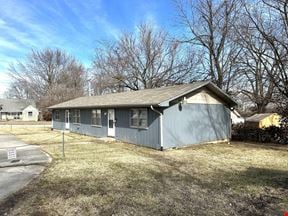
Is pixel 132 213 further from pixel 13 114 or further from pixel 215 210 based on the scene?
pixel 13 114

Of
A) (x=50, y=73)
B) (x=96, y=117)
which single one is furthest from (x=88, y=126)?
(x=50, y=73)

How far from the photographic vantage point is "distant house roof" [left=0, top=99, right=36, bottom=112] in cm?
5729

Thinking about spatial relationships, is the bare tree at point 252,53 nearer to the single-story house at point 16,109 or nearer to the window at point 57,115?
Result: the window at point 57,115

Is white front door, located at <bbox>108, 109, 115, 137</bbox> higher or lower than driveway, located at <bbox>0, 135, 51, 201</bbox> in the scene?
higher

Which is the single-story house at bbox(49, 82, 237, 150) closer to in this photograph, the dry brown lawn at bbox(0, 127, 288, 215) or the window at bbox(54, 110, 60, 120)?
the dry brown lawn at bbox(0, 127, 288, 215)

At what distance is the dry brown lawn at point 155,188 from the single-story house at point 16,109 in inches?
1937

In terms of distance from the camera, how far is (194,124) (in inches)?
554

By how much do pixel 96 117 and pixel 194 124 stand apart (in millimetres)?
7482

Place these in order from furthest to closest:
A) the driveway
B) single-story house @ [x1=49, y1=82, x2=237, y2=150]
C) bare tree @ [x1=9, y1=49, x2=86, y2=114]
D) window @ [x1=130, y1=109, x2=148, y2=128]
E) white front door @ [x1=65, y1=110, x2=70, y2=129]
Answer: bare tree @ [x1=9, y1=49, x2=86, y2=114]
white front door @ [x1=65, y1=110, x2=70, y2=129]
window @ [x1=130, y1=109, x2=148, y2=128]
single-story house @ [x1=49, y1=82, x2=237, y2=150]
the driveway

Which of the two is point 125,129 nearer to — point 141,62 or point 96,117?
point 96,117

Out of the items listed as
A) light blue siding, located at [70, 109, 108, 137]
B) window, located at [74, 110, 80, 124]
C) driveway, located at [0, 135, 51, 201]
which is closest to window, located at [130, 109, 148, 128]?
light blue siding, located at [70, 109, 108, 137]

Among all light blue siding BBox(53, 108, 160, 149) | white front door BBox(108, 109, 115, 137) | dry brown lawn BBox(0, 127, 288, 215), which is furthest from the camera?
white front door BBox(108, 109, 115, 137)

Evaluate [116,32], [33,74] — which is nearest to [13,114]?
[33,74]

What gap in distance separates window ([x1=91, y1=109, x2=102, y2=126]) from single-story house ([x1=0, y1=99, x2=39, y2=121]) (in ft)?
133
